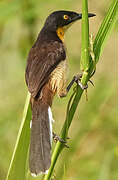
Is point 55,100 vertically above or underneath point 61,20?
underneath

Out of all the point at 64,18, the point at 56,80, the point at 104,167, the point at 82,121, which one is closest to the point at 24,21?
the point at 64,18

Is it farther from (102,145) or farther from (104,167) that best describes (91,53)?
(102,145)

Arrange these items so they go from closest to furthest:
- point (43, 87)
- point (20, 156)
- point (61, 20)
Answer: point (20, 156)
point (43, 87)
point (61, 20)

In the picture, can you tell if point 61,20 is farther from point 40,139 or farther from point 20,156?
point 20,156

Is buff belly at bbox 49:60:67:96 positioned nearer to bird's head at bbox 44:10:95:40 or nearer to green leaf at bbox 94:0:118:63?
bird's head at bbox 44:10:95:40

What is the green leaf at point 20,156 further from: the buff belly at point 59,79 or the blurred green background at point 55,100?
the blurred green background at point 55,100

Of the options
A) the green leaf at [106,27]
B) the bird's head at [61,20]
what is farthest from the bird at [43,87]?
the green leaf at [106,27]

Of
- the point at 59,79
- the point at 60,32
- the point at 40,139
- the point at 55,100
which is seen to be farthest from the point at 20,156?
the point at 55,100

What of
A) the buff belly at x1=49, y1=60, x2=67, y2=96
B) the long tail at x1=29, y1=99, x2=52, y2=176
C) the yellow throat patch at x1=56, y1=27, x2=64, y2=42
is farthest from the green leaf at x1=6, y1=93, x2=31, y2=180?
the yellow throat patch at x1=56, y1=27, x2=64, y2=42
